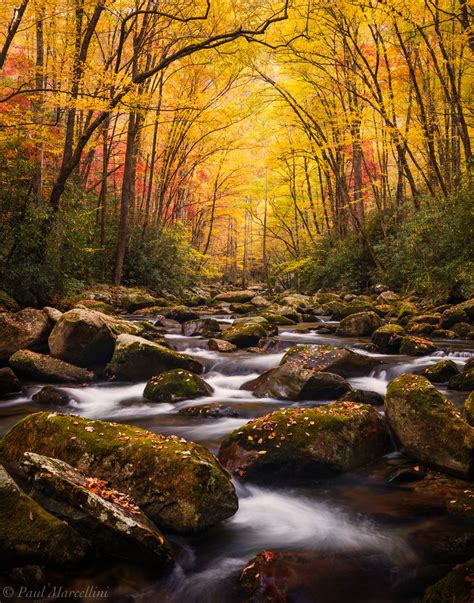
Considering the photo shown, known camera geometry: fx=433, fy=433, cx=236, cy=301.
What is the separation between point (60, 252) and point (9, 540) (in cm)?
960

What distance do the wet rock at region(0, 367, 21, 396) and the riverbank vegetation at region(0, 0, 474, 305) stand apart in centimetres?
436

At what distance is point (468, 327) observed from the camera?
9539 millimetres

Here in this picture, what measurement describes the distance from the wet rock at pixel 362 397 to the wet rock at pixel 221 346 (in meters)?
3.94

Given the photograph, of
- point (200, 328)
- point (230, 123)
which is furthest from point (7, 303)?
point (230, 123)

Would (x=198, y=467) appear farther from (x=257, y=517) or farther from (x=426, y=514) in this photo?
(x=426, y=514)

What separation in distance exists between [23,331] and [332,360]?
535 centimetres

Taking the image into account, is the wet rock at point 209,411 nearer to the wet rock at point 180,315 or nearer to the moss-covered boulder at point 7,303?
the moss-covered boulder at point 7,303

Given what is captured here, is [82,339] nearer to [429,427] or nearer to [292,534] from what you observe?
[292,534]

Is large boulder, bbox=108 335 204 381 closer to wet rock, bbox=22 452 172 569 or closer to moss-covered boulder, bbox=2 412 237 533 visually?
moss-covered boulder, bbox=2 412 237 533

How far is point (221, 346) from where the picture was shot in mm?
9352

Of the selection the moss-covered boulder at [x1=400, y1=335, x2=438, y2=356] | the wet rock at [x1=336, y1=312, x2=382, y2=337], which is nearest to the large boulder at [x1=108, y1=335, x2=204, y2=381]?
the moss-covered boulder at [x1=400, y1=335, x2=438, y2=356]

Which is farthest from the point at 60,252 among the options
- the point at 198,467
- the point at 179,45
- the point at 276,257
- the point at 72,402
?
the point at 276,257

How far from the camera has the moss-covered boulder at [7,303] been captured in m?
9.25

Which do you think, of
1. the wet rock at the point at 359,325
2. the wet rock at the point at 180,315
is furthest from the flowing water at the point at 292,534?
the wet rock at the point at 180,315
